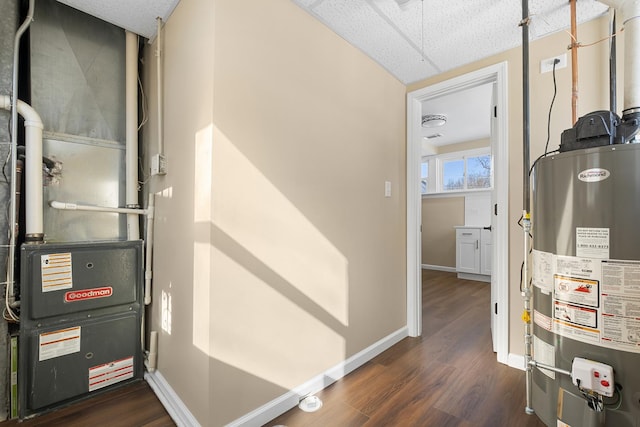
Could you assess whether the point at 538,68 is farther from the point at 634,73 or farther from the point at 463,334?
the point at 463,334

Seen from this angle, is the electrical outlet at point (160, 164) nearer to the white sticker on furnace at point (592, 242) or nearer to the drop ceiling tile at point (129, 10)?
the drop ceiling tile at point (129, 10)

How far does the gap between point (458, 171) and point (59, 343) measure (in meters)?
6.31

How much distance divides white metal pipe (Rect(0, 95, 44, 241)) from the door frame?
8.89ft

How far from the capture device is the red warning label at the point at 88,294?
1.68 meters

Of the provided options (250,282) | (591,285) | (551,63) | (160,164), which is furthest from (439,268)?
(160,164)

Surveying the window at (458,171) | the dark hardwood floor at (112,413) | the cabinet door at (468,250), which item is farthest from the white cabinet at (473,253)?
the dark hardwood floor at (112,413)

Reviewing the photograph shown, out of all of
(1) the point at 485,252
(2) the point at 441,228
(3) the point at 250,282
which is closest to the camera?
(3) the point at 250,282

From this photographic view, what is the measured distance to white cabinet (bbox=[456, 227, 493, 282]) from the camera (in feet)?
16.0

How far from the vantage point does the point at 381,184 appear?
2426 millimetres

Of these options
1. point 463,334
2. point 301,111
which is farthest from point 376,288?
point 301,111

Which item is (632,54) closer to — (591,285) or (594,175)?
(594,175)

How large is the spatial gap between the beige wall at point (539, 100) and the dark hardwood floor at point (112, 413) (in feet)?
8.07

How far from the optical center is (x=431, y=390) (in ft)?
5.96

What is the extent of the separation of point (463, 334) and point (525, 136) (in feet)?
6.20
